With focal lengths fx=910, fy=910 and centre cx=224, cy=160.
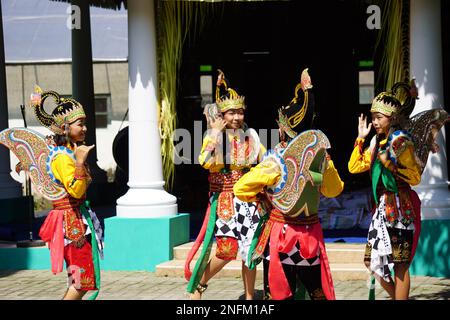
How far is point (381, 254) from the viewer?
6.73 meters

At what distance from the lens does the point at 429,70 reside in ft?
29.8

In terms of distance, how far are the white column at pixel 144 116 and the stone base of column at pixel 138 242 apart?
136 millimetres

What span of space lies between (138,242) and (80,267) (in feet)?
9.36

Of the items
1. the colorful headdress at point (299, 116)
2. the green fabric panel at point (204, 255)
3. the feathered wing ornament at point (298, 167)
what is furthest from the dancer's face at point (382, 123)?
the green fabric panel at point (204, 255)

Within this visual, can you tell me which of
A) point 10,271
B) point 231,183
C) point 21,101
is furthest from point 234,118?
point 21,101

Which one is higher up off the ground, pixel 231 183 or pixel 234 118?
pixel 234 118

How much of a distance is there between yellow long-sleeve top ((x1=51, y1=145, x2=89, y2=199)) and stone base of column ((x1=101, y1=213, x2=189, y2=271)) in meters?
2.85

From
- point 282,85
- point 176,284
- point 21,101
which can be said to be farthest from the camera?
point 21,101

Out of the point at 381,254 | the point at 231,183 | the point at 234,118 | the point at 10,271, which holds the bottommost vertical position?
the point at 10,271

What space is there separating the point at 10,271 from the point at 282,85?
7416 millimetres

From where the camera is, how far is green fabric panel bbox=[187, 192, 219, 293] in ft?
24.6

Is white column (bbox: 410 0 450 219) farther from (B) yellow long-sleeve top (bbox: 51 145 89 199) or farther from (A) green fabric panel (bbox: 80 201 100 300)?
(B) yellow long-sleeve top (bbox: 51 145 89 199)

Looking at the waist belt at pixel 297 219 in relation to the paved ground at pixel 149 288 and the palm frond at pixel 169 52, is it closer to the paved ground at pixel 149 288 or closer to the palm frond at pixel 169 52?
the paved ground at pixel 149 288

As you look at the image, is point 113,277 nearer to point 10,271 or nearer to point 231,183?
point 10,271
